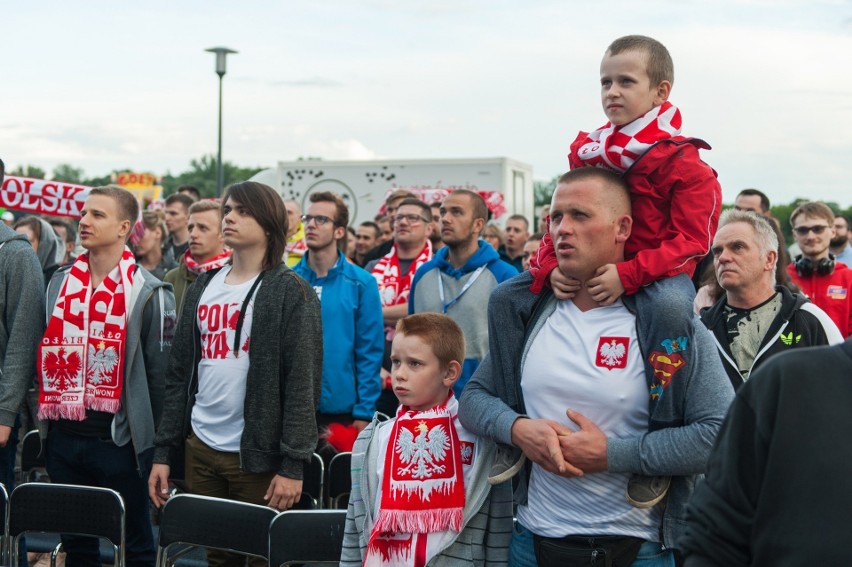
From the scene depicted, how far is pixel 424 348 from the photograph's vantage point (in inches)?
122

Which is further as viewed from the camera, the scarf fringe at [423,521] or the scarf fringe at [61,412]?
the scarf fringe at [61,412]

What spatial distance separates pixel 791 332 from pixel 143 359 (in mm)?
2980

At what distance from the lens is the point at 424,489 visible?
2.90m

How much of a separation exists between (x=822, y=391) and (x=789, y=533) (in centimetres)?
22

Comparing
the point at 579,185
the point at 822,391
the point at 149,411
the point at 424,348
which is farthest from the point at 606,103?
the point at 149,411

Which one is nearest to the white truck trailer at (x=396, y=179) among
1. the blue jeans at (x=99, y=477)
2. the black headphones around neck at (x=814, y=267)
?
the black headphones around neck at (x=814, y=267)

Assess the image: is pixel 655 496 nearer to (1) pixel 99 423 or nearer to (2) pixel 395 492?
(2) pixel 395 492

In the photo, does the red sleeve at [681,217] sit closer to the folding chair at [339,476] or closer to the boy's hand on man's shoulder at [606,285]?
the boy's hand on man's shoulder at [606,285]

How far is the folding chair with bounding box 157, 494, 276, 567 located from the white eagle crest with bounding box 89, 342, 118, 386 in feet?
3.11

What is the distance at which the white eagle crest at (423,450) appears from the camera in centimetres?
293

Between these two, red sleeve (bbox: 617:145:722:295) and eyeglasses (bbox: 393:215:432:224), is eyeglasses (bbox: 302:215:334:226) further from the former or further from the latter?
red sleeve (bbox: 617:145:722:295)

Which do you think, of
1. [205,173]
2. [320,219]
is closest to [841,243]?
[320,219]

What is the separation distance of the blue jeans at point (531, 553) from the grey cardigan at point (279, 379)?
1381mm

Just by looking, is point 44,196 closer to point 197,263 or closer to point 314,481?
point 197,263
